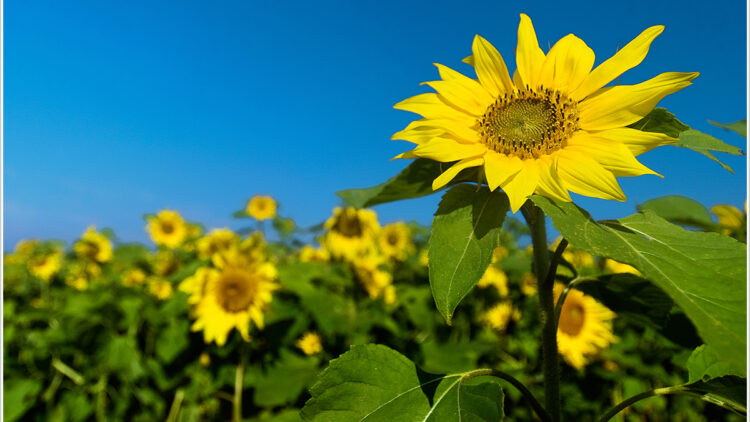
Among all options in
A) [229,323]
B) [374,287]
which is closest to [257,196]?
[374,287]

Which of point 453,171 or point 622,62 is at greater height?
point 622,62

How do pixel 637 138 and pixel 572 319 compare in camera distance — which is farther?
pixel 572 319

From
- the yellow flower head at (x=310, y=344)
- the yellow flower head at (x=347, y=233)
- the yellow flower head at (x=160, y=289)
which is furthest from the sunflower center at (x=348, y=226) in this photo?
the yellow flower head at (x=160, y=289)

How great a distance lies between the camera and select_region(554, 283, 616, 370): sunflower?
2.83 m

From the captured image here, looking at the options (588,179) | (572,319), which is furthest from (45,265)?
(588,179)

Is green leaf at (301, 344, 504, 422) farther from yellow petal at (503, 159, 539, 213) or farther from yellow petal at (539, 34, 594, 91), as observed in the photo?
yellow petal at (539, 34, 594, 91)

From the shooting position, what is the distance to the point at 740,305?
56 cm

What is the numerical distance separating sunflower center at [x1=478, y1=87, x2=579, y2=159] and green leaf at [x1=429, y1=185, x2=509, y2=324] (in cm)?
12

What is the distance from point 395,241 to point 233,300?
2.75 meters

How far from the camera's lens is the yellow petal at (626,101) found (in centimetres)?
76

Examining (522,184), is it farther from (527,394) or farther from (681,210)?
(681,210)

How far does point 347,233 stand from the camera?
14.6 ft

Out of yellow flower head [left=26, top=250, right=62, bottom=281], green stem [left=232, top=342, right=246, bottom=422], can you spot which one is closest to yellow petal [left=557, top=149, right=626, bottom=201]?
green stem [left=232, top=342, right=246, bottom=422]

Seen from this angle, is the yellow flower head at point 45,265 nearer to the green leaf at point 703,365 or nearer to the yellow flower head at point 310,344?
the yellow flower head at point 310,344
